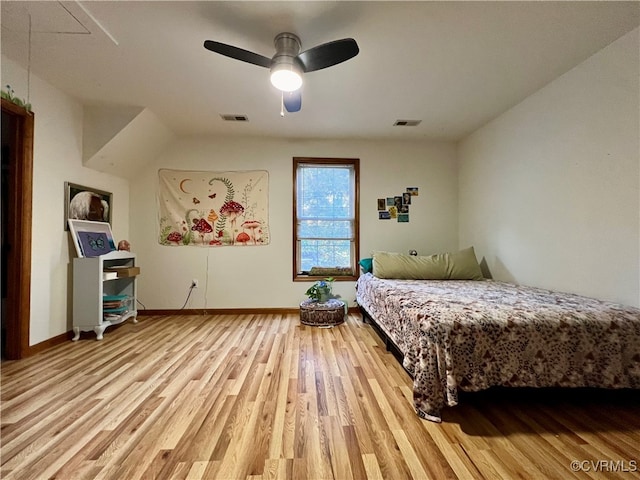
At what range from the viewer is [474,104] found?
295 centimetres

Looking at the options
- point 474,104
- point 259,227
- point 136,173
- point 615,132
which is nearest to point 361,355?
point 259,227

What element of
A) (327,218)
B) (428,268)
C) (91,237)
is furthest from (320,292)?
(91,237)

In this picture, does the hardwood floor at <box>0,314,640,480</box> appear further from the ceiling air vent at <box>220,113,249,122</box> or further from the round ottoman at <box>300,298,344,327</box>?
the ceiling air vent at <box>220,113,249,122</box>

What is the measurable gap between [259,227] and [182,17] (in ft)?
8.06

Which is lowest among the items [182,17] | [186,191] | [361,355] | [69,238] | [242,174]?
[361,355]

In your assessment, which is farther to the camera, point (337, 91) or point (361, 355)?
point (337, 91)

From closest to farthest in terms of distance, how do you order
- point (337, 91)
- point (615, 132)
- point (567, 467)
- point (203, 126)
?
point (567, 467) < point (615, 132) < point (337, 91) < point (203, 126)

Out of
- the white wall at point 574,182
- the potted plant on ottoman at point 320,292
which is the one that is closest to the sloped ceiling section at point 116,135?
the potted plant on ottoman at point 320,292

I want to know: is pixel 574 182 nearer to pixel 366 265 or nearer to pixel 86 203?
pixel 366 265

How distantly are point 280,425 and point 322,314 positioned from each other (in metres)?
1.85

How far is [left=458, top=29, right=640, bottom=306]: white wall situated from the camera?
6.31 feet

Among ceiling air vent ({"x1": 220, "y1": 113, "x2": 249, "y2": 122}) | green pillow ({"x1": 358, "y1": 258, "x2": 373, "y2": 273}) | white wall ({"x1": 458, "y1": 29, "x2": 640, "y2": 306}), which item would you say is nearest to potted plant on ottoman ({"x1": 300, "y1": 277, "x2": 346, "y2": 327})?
green pillow ({"x1": 358, "y1": 258, "x2": 373, "y2": 273})

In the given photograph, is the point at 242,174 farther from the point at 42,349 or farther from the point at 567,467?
the point at 567,467

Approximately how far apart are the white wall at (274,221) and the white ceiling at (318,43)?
2.57ft
